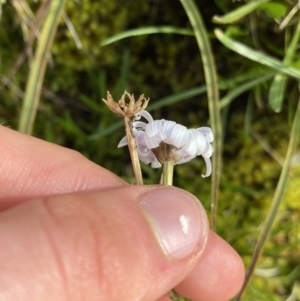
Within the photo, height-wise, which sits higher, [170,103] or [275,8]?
[275,8]

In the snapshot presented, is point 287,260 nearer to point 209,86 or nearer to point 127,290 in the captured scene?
point 209,86

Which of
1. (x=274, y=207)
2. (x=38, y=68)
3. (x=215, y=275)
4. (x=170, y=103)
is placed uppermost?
(x=38, y=68)

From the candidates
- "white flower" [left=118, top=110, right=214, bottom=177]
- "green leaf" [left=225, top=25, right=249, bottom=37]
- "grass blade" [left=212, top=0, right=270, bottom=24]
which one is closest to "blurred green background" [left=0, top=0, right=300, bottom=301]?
"green leaf" [left=225, top=25, right=249, bottom=37]

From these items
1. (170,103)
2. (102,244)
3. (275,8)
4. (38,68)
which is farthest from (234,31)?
(102,244)

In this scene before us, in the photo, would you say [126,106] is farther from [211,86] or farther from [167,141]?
[211,86]

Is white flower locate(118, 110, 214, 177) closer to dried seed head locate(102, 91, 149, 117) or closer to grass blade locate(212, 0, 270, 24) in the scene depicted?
dried seed head locate(102, 91, 149, 117)
